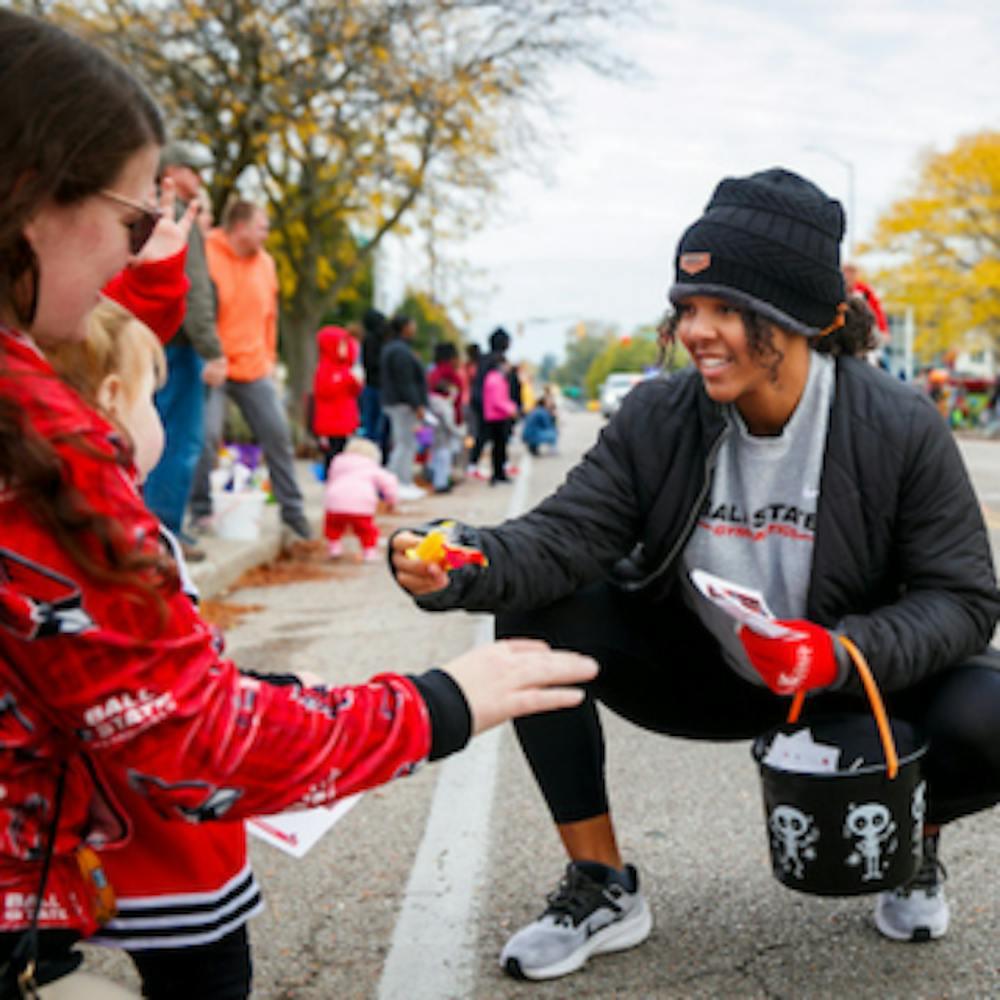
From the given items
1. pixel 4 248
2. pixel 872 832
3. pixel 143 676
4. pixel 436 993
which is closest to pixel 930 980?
pixel 872 832

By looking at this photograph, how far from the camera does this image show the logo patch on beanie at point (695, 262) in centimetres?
256

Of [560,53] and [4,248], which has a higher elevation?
[560,53]

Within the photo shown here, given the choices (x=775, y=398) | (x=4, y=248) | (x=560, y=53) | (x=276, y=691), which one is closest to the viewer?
(x=4, y=248)

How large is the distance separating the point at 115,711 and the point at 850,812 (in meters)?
1.43

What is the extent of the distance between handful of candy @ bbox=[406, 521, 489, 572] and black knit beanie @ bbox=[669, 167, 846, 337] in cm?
70

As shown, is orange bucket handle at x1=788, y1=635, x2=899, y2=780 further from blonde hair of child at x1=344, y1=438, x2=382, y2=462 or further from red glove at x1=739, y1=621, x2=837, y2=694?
blonde hair of child at x1=344, y1=438, x2=382, y2=462

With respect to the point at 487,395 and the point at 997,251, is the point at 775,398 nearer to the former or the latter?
the point at 487,395

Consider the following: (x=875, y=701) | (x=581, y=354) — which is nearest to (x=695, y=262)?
(x=875, y=701)

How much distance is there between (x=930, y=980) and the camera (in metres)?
2.50

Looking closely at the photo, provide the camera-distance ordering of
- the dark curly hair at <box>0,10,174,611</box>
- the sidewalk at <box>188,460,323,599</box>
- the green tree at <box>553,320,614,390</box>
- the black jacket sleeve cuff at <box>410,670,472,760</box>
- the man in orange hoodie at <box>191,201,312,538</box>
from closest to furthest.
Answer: the dark curly hair at <box>0,10,174,611</box>
the black jacket sleeve cuff at <box>410,670,472,760</box>
the sidewalk at <box>188,460,323,599</box>
the man in orange hoodie at <box>191,201,312,538</box>
the green tree at <box>553,320,614,390</box>

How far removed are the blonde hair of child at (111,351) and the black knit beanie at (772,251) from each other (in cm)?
114

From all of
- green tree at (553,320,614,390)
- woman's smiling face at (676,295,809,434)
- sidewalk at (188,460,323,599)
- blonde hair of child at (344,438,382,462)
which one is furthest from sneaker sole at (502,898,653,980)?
green tree at (553,320,614,390)

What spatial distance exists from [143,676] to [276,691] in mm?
190

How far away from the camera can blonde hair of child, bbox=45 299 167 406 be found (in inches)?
67.3
